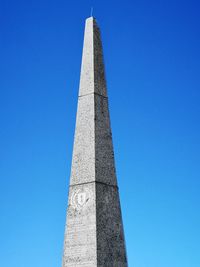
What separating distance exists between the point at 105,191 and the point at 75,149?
178 centimetres

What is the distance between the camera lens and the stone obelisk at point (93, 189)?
Result: 17.7 m

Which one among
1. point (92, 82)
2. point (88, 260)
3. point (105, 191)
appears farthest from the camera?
point (92, 82)

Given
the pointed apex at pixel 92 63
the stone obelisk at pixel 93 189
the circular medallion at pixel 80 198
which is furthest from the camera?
the pointed apex at pixel 92 63

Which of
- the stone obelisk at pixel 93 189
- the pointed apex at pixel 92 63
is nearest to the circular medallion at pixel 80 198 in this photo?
the stone obelisk at pixel 93 189

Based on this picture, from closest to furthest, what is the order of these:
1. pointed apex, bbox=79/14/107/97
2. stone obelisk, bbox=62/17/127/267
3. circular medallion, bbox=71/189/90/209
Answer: stone obelisk, bbox=62/17/127/267 < circular medallion, bbox=71/189/90/209 < pointed apex, bbox=79/14/107/97

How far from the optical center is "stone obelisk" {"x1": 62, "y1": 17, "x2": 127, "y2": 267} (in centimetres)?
1773

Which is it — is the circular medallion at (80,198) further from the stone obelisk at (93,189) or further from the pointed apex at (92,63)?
the pointed apex at (92,63)

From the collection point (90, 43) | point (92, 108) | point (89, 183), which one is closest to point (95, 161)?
point (89, 183)

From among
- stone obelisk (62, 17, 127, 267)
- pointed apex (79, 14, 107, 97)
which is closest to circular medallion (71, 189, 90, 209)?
stone obelisk (62, 17, 127, 267)

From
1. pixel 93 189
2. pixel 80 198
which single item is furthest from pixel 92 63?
pixel 80 198

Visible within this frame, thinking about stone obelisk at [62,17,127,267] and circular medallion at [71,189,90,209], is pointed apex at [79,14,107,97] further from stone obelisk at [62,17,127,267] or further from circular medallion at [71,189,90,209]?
circular medallion at [71,189,90,209]

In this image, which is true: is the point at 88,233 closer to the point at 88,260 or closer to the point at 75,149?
the point at 88,260

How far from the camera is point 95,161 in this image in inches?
737

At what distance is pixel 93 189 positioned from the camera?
59.9 ft
